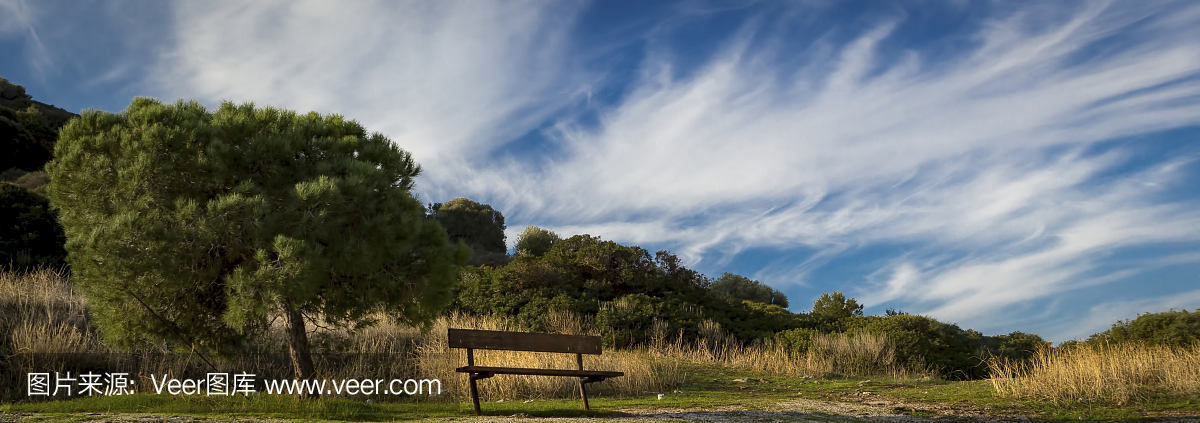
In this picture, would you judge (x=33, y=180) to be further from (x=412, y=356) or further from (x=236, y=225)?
(x=236, y=225)

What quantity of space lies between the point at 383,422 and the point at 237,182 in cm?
306

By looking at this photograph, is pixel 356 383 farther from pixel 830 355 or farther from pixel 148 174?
pixel 830 355

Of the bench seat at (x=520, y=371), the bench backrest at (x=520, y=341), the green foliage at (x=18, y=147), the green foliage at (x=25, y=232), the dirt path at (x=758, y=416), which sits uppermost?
the green foliage at (x=18, y=147)

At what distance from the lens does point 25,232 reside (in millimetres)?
15445

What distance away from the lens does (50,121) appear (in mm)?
33906

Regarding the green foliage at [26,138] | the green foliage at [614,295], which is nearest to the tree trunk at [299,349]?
the green foliage at [614,295]

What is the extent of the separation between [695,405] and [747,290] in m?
21.1

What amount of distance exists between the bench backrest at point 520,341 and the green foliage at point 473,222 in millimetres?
30586

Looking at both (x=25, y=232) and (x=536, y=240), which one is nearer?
(x=25, y=232)

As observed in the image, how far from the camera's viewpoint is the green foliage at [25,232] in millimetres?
15125

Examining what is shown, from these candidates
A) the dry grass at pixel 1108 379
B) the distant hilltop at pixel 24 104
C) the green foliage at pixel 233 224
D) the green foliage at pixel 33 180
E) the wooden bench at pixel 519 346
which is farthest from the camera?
the distant hilltop at pixel 24 104

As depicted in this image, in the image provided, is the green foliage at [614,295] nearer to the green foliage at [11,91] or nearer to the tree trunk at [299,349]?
the tree trunk at [299,349]

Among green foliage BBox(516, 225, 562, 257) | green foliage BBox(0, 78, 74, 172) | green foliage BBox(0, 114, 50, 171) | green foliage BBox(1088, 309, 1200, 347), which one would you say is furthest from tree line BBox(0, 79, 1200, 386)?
green foliage BBox(516, 225, 562, 257)

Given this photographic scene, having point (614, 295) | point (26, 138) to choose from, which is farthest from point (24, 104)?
point (614, 295)
